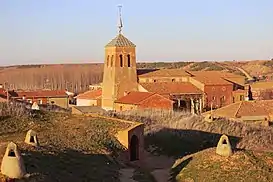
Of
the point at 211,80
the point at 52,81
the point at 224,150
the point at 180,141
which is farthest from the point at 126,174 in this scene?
the point at 52,81

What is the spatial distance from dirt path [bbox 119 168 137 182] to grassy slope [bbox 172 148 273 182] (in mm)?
1682

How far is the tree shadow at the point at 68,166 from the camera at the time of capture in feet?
49.5

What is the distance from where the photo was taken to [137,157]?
23406 millimetres

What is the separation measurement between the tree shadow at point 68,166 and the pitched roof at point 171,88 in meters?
30.0

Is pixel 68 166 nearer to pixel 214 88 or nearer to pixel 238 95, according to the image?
pixel 214 88

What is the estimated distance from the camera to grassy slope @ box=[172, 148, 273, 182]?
18.3 meters

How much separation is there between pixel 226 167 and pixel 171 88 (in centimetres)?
3215

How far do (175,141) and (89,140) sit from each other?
336 inches

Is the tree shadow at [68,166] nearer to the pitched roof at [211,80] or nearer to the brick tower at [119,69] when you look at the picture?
A: the brick tower at [119,69]

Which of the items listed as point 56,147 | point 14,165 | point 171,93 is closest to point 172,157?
point 56,147

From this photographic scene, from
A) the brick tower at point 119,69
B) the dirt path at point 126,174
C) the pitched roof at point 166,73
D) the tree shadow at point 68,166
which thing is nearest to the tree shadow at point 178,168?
the dirt path at point 126,174

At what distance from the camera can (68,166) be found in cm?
1716

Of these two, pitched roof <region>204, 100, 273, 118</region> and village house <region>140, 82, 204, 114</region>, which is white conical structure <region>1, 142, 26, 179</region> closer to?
pitched roof <region>204, 100, 273, 118</region>

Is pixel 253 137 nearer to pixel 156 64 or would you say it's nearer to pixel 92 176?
pixel 92 176
